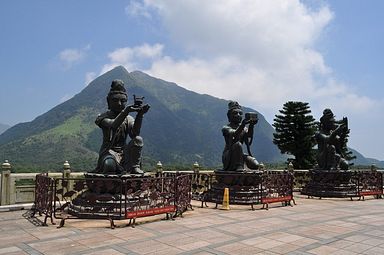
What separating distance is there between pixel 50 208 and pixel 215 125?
166m

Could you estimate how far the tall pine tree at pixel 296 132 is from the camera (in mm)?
32375

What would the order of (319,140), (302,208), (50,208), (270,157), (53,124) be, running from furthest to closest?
(270,157)
(53,124)
(319,140)
(302,208)
(50,208)

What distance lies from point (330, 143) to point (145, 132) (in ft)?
393

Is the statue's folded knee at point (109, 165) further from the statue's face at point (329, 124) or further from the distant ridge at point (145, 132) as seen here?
the distant ridge at point (145, 132)

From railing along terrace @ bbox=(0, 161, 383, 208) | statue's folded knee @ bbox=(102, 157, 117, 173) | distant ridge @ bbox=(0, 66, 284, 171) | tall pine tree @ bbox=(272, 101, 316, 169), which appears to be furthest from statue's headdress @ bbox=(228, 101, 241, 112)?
distant ridge @ bbox=(0, 66, 284, 171)

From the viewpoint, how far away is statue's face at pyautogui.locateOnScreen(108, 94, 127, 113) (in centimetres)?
1091

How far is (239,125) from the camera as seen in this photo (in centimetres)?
1382

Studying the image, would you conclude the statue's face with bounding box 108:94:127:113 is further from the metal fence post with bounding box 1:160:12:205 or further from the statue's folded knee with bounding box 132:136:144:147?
the metal fence post with bounding box 1:160:12:205

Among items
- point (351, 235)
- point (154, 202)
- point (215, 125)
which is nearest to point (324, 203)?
point (351, 235)

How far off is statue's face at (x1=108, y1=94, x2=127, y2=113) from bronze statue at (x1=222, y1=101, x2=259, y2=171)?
4.45 meters

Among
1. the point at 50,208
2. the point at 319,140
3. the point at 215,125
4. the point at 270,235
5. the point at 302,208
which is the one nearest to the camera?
the point at 270,235

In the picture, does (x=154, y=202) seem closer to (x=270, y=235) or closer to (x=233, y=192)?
(x=270, y=235)

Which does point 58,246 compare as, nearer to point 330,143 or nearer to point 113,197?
point 113,197

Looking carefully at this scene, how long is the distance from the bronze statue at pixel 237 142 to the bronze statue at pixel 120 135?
13.7 feet
